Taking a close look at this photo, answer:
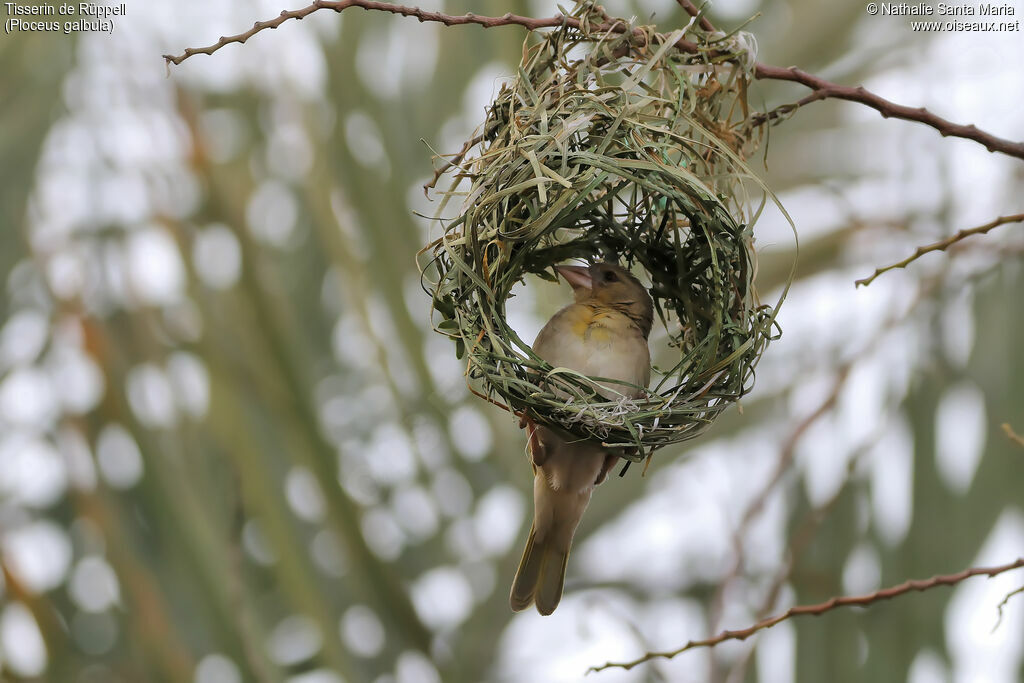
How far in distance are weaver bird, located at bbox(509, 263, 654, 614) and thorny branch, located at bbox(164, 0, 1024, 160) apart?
2.34 feet

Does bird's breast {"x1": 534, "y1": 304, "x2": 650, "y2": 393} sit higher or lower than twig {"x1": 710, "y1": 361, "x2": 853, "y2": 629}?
higher

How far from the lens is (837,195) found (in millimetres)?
3422

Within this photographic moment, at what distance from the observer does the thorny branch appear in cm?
194

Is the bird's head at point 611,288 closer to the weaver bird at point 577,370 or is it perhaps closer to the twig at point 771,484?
the weaver bird at point 577,370

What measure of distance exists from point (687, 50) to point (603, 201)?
381 millimetres

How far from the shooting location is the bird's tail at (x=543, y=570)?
313 centimetres

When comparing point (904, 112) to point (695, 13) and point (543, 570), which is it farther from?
point (543, 570)

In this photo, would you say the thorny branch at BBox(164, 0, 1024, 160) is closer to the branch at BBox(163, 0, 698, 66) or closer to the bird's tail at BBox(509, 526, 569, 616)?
the branch at BBox(163, 0, 698, 66)

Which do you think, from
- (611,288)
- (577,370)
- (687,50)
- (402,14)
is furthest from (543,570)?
(402,14)

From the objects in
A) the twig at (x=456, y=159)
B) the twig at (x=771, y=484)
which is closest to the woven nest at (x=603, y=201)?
the twig at (x=456, y=159)

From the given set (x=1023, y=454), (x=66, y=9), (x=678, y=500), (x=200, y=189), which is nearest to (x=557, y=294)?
(x=678, y=500)

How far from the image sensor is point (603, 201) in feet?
8.11

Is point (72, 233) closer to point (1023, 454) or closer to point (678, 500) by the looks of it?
point (678, 500)

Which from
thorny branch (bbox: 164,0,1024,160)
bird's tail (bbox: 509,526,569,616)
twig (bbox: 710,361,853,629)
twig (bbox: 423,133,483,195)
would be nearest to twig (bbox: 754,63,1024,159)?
thorny branch (bbox: 164,0,1024,160)
